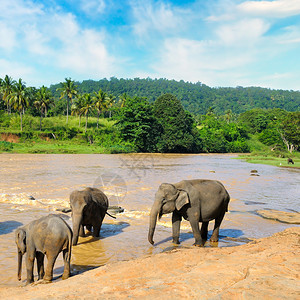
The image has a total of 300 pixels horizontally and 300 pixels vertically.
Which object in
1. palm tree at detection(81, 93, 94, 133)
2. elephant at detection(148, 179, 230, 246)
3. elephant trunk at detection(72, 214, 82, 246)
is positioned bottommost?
elephant trunk at detection(72, 214, 82, 246)

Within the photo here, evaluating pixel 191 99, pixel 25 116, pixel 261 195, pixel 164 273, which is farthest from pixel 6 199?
pixel 191 99

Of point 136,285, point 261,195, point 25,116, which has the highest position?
point 25,116

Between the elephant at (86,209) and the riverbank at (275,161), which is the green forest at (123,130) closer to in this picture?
the riverbank at (275,161)

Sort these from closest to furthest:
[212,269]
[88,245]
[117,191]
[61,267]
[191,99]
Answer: [212,269], [61,267], [88,245], [117,191], [191,99]

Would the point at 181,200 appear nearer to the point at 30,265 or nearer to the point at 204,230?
the point at 204,230

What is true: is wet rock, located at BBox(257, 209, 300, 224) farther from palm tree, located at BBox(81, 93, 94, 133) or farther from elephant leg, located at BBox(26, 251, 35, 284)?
palm tree, located at BBox(81, 93, 94, 133)

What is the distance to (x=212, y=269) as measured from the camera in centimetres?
468

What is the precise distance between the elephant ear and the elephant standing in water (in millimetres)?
2172

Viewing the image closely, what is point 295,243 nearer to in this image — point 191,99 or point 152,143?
point 152,143

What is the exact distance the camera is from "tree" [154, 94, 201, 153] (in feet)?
198

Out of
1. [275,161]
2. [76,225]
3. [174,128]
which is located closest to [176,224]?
[76,225]

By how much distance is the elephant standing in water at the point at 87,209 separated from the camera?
7.55 m

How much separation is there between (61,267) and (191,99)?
194m

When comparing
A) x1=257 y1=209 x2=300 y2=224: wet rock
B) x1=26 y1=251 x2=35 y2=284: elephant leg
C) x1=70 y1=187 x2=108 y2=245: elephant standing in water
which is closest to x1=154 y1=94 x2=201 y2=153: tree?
x1=257 y1=209 x2=300 y2=224: wet rock
